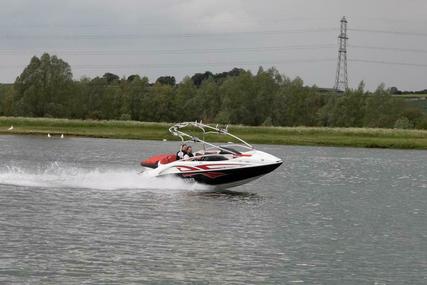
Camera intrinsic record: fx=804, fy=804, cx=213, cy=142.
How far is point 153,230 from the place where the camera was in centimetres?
3238

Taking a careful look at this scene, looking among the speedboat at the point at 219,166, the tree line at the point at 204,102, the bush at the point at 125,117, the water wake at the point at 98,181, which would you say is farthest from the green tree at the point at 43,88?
the speedboat at the point at 219,166

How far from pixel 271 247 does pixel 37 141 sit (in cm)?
7729

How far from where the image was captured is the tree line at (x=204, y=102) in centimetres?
16325

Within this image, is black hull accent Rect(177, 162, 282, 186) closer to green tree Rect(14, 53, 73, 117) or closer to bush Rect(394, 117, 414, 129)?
bush Rect(394, 117, 414, 129)

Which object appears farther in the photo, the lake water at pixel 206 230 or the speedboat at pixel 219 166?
the speedboat at pixel 219 166

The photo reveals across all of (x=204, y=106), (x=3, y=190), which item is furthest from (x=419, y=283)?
(x=204, y=106)

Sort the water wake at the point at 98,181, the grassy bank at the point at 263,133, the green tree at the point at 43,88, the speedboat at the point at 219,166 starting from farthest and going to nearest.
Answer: the green tree at the point at 43,88 < the grassy bank at the point at 263,133 < the water wake at the point at 98,181 < the speedboat at the point at 219,166

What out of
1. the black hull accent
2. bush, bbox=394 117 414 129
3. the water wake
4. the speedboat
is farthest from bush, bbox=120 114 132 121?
the black hull accent

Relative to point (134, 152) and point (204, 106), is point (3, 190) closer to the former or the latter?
point (134, 152)

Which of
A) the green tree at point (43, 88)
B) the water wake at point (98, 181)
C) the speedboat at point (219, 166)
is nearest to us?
the speedboat at point (219, 166)

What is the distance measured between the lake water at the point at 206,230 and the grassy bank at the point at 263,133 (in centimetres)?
5189

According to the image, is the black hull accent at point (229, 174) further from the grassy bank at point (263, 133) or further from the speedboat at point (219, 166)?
the grassy bank at point (263, 133)

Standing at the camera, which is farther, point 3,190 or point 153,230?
point 3,190

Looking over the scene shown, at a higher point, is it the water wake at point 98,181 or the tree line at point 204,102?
the tree line at point 204,102
